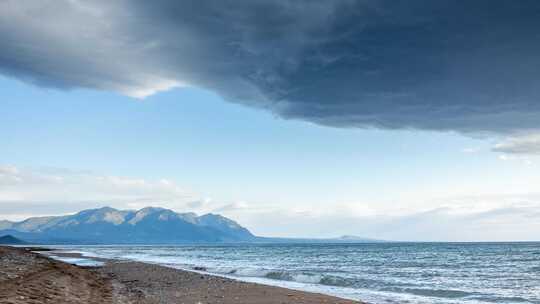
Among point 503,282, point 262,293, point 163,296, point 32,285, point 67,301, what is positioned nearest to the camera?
point 67,301

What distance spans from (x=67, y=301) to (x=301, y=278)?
85.2 feet

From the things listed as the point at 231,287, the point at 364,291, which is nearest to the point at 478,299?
the point at 364,291

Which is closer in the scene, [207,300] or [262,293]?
[207,300]

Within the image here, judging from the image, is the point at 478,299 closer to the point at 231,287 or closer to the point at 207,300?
the point at 231,287

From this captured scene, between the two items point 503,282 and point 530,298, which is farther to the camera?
point 503,282

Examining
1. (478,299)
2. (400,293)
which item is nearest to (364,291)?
(400,293)

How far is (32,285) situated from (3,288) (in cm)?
250

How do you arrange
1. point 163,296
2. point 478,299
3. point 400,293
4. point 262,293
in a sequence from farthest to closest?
point 400,293 < point 478,299 < point 262,293 < point 163,296

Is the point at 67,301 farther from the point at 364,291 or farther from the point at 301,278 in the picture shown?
the point at 301,278

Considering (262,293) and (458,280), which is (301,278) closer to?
(458,280)

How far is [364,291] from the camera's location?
30.6m

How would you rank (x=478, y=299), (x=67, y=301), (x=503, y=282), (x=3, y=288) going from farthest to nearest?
1. (x=503, y=282)
2. (x=478, y=299)
3. (x=3, y=288)
4. (x=67, y=301)

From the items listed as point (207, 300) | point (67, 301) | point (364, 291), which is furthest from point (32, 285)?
point (364, 291)

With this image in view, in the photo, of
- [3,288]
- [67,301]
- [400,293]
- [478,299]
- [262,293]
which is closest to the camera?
[67,301]
